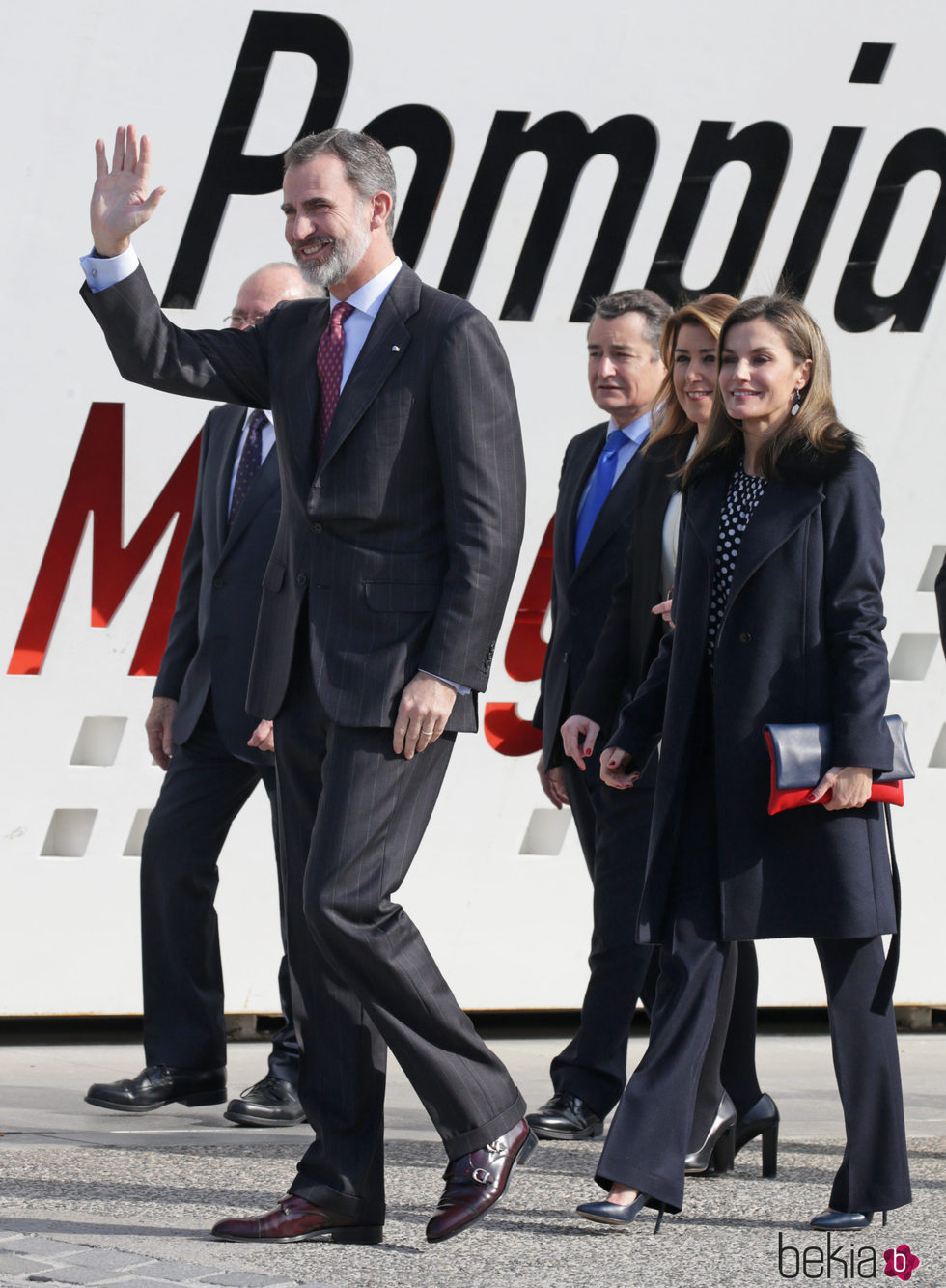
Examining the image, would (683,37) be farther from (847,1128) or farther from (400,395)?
(847,1128)

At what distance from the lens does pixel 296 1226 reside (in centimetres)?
324

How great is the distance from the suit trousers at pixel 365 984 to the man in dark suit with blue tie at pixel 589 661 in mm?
924

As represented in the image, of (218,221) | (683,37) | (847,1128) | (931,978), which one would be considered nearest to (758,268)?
(683,37)

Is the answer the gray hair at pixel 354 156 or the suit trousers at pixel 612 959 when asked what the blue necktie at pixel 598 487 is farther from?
the gray hair at pixel 354 156

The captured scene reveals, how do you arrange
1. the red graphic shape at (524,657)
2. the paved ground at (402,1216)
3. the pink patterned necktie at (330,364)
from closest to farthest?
the paved ground at (402,1216), the pink patterned necktie at (330,364), the red graphic shape at (524,657)

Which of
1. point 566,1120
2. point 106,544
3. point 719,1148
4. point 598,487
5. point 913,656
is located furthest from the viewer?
point 913,656

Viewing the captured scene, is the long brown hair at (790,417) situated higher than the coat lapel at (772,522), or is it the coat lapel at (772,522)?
the long brown hair at (790,417)

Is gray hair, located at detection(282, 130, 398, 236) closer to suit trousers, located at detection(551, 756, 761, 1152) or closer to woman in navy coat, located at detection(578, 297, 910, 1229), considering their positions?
woman in navy coat, located at detection(578, 297, 910, 1229)

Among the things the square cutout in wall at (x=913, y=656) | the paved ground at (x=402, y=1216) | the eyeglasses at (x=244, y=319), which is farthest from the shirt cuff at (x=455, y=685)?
the square cutout in wall at (x=913, y=656)

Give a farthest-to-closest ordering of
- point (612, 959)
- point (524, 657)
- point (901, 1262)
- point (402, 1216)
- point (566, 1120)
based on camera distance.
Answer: point (524, 657) < point (612, 959) < point (566, 1120) < point (402, 1216) < point (901, 1262)

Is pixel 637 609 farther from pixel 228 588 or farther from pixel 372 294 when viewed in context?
pixel 372 294

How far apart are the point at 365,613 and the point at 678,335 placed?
127 centimetres

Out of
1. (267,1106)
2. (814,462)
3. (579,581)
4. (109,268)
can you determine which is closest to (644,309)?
(579,581)
